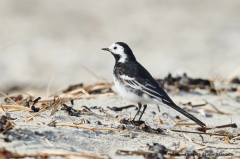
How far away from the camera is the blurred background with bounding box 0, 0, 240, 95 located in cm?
959

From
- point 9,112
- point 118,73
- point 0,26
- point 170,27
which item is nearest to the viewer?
point 9,112

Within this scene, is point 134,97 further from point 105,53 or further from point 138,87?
point 105,53

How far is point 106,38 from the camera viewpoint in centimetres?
1298

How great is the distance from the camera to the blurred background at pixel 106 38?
9.59 meters

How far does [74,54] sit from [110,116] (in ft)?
24.4

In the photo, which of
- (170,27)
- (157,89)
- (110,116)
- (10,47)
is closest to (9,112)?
(110,116)

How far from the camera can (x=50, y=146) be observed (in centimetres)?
272

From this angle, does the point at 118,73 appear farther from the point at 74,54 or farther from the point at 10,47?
the point at 10,47

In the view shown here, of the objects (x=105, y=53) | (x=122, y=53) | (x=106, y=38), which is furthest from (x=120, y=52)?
(x=106, y=38)

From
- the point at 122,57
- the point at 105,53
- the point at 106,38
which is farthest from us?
the point at 106,38

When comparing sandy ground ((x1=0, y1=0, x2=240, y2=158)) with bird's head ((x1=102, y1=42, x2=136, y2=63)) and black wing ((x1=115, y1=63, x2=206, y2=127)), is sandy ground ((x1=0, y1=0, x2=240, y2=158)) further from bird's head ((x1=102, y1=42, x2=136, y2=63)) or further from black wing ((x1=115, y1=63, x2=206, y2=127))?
bird's head ((x1=102, y1=42, x2=136, y2=63))

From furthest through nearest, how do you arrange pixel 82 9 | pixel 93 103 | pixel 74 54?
pixel 82 9 → pixel 74 54 → pixel 93 103

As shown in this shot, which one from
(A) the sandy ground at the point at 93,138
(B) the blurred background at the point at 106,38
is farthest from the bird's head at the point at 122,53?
(B) the blurred background at the point at 106,38

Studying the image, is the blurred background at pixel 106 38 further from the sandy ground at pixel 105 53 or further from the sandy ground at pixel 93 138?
the sandy ground at pixel 93 138
